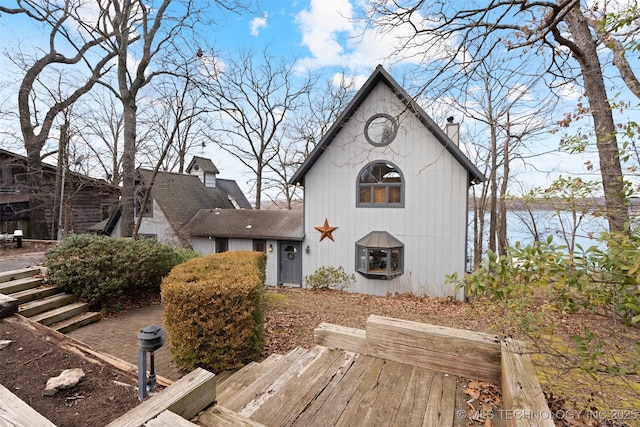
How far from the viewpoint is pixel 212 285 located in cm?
389

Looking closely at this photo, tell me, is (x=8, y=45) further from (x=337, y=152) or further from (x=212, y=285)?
(x=212, y=285)

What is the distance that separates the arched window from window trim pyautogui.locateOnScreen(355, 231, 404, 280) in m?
1.18

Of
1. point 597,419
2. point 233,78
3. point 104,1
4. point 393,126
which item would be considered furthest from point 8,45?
point 597,419

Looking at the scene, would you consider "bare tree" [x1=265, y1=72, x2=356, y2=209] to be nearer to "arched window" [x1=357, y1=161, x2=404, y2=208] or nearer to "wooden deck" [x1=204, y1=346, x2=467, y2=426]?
"arched window" [x1=357, y1=161, x2=404, y2=208]

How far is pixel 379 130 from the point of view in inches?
433

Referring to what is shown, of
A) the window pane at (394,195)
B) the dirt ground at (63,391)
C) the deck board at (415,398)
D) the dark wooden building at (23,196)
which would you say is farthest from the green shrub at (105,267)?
the dark wooden building at (23,196)

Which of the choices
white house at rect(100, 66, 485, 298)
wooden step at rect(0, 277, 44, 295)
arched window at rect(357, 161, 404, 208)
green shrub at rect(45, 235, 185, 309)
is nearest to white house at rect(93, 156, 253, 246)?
white house at rect(100, 66, 485, 298)

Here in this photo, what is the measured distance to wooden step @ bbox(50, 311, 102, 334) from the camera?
16.5ft

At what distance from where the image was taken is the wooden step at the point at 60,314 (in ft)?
16.3

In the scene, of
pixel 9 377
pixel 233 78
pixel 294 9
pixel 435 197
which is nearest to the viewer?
pixel 9 377

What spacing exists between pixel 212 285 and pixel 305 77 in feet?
64.9

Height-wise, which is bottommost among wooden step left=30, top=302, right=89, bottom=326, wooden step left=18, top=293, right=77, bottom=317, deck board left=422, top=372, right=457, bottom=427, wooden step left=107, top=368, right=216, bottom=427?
wooden step left=30, top=302, right=89, bottom=326

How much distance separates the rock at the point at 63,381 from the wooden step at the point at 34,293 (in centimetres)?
395

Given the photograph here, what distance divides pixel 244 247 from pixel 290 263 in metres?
2.49
